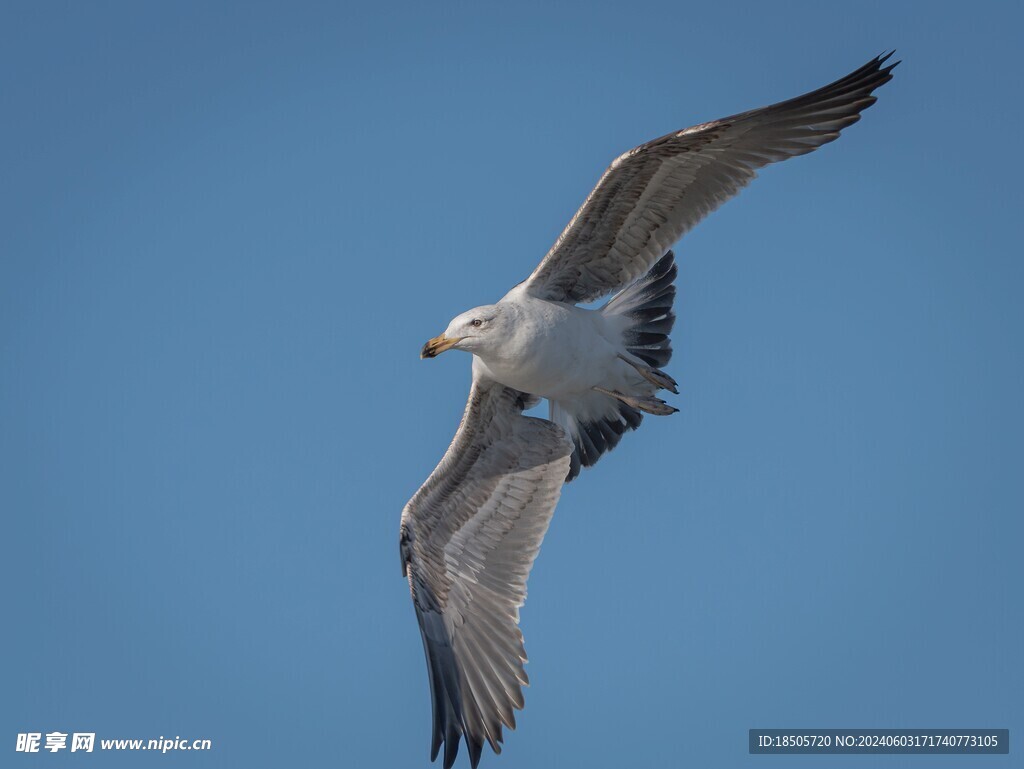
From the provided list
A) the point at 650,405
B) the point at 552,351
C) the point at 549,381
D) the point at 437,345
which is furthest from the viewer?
the point at 650,405

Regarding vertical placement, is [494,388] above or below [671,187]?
below

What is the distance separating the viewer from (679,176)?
12047 mm

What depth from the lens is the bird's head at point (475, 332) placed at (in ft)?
39.6

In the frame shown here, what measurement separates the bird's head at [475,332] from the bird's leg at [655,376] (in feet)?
3.93

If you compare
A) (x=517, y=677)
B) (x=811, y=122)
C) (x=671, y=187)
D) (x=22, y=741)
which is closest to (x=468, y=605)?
(x=517, y=677)

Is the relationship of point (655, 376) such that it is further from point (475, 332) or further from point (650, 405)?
point (475, 332)

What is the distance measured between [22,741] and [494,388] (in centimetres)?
842

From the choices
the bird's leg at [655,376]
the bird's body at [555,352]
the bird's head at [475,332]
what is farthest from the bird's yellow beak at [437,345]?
the bird's leg at [655,376]

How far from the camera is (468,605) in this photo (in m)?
12.9

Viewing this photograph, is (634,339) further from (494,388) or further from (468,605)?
(468,605)

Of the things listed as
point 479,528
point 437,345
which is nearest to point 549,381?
point 437,345

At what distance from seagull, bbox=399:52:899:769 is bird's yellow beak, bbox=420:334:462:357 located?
10 mm

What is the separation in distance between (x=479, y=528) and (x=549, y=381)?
1379 millimetres

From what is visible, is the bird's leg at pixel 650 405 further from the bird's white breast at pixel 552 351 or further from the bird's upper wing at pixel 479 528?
the bird's upper wing at pixel 479 528
